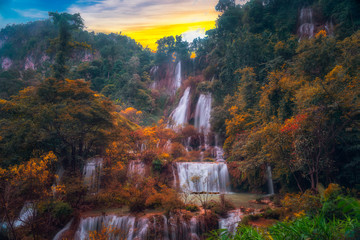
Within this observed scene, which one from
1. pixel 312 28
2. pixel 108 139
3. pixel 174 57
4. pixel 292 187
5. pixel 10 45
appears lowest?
pixel 292 187

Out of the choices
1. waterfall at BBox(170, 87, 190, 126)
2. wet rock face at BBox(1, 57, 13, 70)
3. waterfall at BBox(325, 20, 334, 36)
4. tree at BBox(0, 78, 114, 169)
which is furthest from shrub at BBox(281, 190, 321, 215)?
wet rock face at BBox(1, 57, 13, 70)

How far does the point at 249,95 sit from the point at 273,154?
312 inches

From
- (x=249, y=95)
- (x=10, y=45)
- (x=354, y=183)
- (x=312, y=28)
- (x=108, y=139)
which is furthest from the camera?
(x=10, y=45)

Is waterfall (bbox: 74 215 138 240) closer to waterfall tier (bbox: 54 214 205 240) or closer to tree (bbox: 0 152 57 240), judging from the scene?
waterfall tier (bbox: 54 214 205 240)

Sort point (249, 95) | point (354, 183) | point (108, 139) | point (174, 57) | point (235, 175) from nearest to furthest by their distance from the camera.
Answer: point (354, 183) < point (108, 139) < point (235, 175) < point (249, 95) < point (174, 57)

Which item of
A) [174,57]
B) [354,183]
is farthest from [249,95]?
[174,57]

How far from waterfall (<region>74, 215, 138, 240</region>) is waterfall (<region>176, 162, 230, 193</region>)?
615 centimetres

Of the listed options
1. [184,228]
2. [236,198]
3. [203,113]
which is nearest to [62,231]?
[184,228]

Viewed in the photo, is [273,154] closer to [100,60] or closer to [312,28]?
[312,28]

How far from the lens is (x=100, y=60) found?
43.1 meters

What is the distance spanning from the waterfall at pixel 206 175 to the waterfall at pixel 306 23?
18.9 meters

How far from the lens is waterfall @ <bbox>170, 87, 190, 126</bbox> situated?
94.5 feet

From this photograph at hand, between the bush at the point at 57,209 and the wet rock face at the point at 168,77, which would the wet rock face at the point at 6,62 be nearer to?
the wet rock face at the point at 168,77

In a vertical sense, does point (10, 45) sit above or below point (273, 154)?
above
